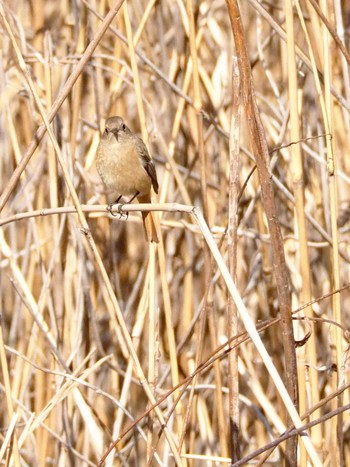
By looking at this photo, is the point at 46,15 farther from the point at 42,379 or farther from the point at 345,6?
the point at 42,379

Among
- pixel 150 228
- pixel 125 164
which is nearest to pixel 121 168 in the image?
pixel 125 164

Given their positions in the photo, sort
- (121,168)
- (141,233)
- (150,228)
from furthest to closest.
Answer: (141,233) → (121,168) → (150,228)

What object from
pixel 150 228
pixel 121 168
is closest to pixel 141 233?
pixel 121 168

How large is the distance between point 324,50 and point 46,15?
1.03m

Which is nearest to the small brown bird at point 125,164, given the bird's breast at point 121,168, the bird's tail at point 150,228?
the bird's breast at point 121,168

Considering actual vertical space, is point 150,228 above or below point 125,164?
below

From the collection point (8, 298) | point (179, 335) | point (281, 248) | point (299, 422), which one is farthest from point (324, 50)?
point (8, 298)

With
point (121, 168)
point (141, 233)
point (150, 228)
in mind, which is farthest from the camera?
point (141, 233)

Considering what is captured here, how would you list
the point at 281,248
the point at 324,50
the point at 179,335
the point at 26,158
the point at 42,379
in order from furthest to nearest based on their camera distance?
the point at 179,335
the point at 42,379
the point at 324,50
the point at 26,158
the point at 281,248

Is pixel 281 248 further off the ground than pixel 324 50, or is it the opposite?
pixel 324 50

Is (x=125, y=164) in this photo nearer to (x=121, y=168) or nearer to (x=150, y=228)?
(x=121, y=168)

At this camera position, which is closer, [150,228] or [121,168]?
[150,228]

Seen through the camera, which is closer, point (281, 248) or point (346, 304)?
point (281, 248)

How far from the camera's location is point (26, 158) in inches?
44.2
